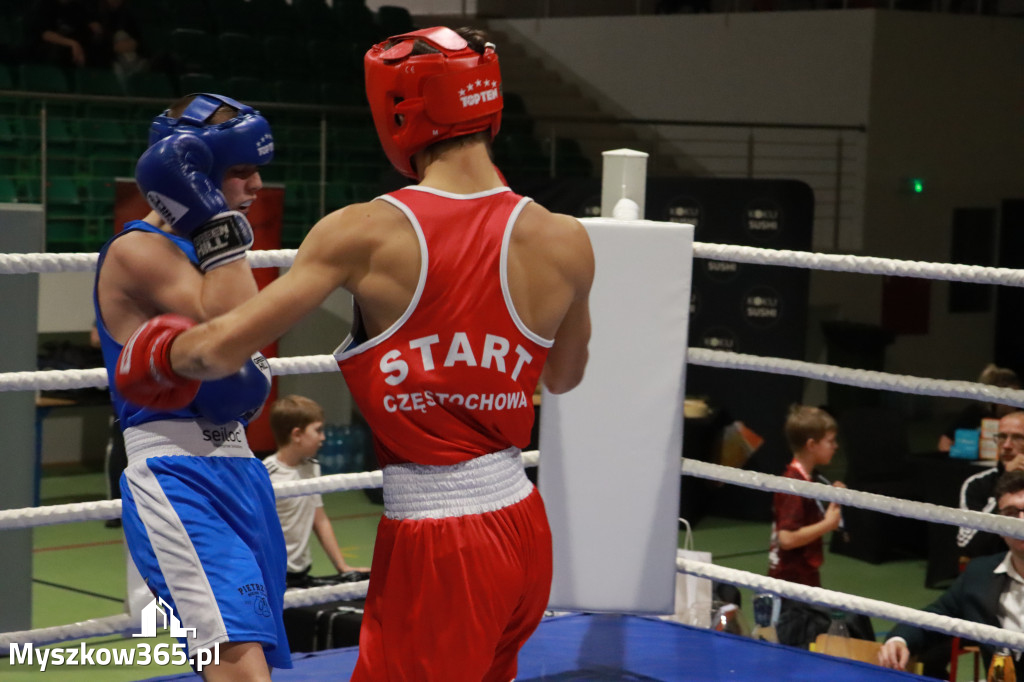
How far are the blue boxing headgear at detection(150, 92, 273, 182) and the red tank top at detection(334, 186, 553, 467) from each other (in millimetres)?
452

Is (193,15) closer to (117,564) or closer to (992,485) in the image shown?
(117,564)

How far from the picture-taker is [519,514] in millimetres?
1737

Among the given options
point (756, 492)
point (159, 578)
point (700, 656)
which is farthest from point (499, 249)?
point (756, 492)

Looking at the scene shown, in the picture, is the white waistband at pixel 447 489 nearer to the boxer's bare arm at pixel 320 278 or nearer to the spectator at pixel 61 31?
the boxer's bare arm at pixel 320 278

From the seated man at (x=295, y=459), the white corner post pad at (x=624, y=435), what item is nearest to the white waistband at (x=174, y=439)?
the white corner post pad at (x=624, y=435)

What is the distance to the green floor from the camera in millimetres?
5270

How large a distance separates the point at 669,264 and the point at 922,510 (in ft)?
2.42

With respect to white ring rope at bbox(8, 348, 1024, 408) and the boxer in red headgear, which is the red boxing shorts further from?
white ring rope at bbox(8, 348, 1024, 408)

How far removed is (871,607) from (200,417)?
1512mm

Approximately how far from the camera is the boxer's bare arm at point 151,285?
1.92m

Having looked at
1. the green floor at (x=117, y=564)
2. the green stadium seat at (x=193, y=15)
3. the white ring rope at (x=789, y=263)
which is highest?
the green stadium seat at (x=193, y=15)

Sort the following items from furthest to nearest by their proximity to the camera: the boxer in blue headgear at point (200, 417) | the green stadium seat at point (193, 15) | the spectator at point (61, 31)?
the green stadium seat at point (193, 15) → the spectator at point (61, 31) → the boxer in blue headgear at point (200, 417)

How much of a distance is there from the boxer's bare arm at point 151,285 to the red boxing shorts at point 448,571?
0.41 meters

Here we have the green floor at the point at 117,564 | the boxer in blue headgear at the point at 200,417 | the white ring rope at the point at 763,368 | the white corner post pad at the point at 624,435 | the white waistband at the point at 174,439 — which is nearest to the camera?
the boxer in blue headgear at the point at 200,417
